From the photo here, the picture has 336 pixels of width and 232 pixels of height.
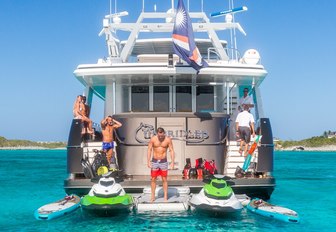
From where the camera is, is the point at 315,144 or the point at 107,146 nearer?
the point at 107,146

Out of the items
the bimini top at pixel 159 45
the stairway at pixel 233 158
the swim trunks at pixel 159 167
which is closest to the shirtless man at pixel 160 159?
the swim trunks at pixel 159 167

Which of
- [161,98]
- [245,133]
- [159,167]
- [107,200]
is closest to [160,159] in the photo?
[159,167]

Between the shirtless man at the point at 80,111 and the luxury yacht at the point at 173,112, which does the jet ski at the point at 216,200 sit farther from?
the shirtless man at the point at 80,111

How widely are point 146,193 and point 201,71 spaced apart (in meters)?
3.36

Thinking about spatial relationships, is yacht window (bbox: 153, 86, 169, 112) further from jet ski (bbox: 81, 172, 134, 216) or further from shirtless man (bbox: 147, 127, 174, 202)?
jet ski (bbox: 81, 172, 134, 216)

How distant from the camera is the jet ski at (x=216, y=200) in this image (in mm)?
9992

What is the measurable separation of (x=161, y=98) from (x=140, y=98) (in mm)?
597

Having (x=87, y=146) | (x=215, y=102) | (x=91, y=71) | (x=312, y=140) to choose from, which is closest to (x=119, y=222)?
(x=87, y=146)

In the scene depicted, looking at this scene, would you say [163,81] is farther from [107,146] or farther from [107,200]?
[107,200]

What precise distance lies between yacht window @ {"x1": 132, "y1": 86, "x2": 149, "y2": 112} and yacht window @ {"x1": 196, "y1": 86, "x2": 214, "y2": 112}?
1443mm

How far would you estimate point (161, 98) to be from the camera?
571 inches

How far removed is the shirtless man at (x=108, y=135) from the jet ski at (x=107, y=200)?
6.94 feet

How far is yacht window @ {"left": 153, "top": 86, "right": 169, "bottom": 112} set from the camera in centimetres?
1448

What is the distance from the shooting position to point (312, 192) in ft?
61.1
